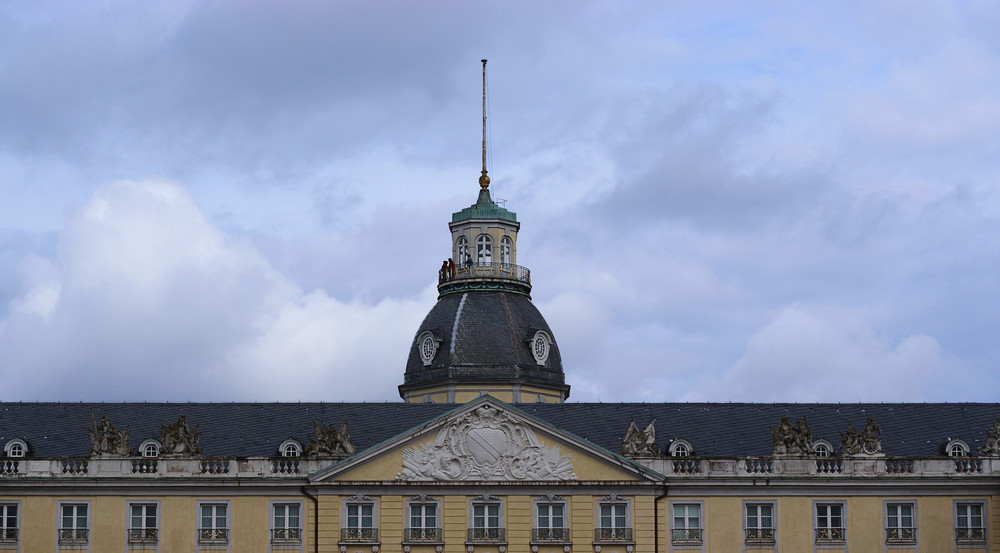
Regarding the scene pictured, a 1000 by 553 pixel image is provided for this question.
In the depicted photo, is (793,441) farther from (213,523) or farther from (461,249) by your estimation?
(213,523)

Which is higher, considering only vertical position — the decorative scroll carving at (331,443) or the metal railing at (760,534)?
the decorative scroll carving at (331,443)

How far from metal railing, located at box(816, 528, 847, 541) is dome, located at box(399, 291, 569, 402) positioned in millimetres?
21296

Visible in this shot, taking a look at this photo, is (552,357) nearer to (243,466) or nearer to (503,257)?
(503,257)

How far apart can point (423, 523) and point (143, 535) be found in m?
14.0

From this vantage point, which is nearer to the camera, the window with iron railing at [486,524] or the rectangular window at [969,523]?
the window with iron railing at [486,524]

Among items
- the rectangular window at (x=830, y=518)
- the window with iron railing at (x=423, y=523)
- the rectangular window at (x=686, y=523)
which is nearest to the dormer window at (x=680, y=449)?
the rectangular window at (x=686, y=523)

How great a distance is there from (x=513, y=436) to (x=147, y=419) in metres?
19.7

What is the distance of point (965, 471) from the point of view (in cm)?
12775

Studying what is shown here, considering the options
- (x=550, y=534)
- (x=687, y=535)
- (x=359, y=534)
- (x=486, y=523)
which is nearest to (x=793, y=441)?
(x=687, y=535)

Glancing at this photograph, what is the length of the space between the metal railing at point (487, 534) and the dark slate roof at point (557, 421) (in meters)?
6.94

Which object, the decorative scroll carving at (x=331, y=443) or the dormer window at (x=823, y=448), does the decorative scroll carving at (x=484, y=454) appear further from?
the dormer window at (x=823, y=448)

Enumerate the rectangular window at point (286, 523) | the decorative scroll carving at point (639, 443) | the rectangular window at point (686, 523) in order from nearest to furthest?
the rectangular window at point (286, 523), the rectangular window at point (686, 523), the decorative scroll carving at point (639, 443)

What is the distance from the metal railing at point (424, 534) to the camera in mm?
126375

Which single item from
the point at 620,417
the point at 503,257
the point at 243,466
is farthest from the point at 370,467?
the point at 503,257
